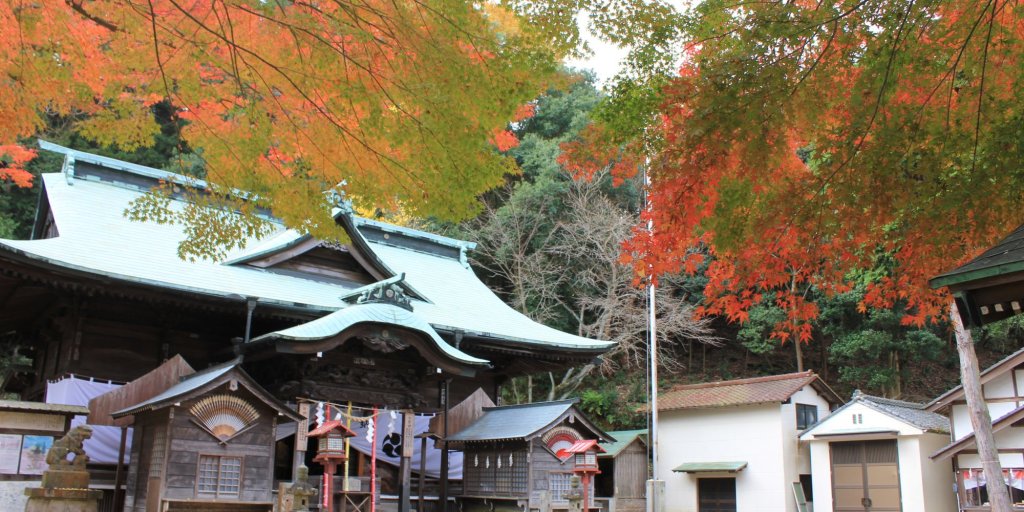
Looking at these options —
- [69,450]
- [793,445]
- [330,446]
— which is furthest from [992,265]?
[793,445]

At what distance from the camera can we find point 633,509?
64.6 feet

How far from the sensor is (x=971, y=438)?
15.6 metres

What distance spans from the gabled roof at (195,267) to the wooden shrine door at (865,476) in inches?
319

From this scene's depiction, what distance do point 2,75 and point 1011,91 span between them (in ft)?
25.9

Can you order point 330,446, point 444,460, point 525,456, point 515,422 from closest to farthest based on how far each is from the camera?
1. point 330,446
2. point 525,456
3. point 515,422
4. point 444,460

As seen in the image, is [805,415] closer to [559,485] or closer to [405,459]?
[559,485]

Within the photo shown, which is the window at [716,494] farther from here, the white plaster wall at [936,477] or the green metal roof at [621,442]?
the white plaster wall at [936,477]

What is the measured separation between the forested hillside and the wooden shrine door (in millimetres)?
4696

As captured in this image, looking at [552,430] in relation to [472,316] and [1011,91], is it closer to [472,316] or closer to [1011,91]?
[472,316]

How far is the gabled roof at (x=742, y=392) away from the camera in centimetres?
1936

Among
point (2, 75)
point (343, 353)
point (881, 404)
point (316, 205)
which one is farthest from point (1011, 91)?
point (881, 404)

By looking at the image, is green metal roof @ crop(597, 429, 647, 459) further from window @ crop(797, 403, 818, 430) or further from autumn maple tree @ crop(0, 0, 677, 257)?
autumn maple tree @ crop(0, 0, 677, 257)

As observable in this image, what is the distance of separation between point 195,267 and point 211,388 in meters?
3.89

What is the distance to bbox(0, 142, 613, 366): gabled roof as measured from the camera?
35.1 feet
